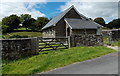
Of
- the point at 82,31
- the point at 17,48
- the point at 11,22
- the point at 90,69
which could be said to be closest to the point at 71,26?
the point at 82,31

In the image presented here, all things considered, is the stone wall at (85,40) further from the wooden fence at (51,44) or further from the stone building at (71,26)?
the stone building at (71,26)

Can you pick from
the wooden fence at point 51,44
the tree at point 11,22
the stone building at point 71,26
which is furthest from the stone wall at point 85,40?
the tree at point 11,22

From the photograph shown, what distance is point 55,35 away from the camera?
20.3 m

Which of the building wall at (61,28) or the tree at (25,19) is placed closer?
the building wall at (61,28)

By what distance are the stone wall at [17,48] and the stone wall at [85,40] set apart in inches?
187

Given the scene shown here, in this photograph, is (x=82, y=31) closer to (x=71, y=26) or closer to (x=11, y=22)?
(x=71, y=26)

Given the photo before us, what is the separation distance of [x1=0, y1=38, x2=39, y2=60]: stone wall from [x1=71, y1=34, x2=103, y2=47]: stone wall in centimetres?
475

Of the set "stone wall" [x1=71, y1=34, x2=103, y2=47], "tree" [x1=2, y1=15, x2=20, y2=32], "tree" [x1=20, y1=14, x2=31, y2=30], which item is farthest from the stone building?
"tree" [x1=20, y1=14, x2=31, y2=30]

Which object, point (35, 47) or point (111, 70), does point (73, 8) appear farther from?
point (111, 70)

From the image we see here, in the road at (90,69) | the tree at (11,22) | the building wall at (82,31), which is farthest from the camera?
the tree at (11,22)

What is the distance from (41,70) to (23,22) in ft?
233

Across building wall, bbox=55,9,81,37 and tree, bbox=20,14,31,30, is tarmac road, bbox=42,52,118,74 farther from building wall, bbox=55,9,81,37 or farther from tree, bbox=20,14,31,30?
tree, bbox=20,14,31,30

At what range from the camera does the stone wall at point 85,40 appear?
1203 cm

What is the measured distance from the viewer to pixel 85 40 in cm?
1266
